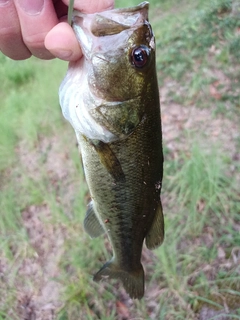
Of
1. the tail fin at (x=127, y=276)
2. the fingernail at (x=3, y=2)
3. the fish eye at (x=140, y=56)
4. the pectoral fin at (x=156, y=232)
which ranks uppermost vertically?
the fingernail at (x=3, y=2)

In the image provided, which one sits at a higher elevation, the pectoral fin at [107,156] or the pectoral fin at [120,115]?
the pectoral fin at [120,115]

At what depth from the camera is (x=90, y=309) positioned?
2.69 m

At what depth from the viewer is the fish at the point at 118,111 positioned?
123cm

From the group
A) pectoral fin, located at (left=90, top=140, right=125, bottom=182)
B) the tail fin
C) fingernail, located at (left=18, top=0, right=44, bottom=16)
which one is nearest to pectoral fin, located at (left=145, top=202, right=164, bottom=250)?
the tail fin

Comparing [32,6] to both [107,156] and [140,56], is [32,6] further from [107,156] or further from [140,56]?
[107,156]

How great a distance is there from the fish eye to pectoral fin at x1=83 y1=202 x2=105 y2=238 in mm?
738

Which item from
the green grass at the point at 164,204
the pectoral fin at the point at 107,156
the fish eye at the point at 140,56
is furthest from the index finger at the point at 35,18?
the green grass at the point at 164,204

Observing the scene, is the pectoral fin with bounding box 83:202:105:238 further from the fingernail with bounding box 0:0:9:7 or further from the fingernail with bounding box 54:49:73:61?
the fingernail with bounding box 0:0:9:7

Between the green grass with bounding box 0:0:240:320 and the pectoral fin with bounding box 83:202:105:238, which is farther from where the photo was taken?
the green grass with bounding box 0:0:240:320

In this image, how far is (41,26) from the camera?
1.20 meters

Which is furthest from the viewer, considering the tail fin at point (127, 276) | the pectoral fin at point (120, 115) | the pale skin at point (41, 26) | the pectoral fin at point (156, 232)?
the tail fin at point (127, 276)

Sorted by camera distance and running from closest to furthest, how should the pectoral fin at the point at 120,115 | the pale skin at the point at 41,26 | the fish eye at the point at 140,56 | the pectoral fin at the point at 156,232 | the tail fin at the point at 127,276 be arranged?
the pale skin at the point at 41,26, the fish eye at the point at 140,56, the pectoral fin at the point at 120,115, the pectoral fin at the point at 156,232, the tail fin at the point at 127,276

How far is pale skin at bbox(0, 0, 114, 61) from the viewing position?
3.73 feet

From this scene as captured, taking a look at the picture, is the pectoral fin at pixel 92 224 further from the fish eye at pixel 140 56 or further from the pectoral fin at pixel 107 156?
the fish eye at pixel 140 56
